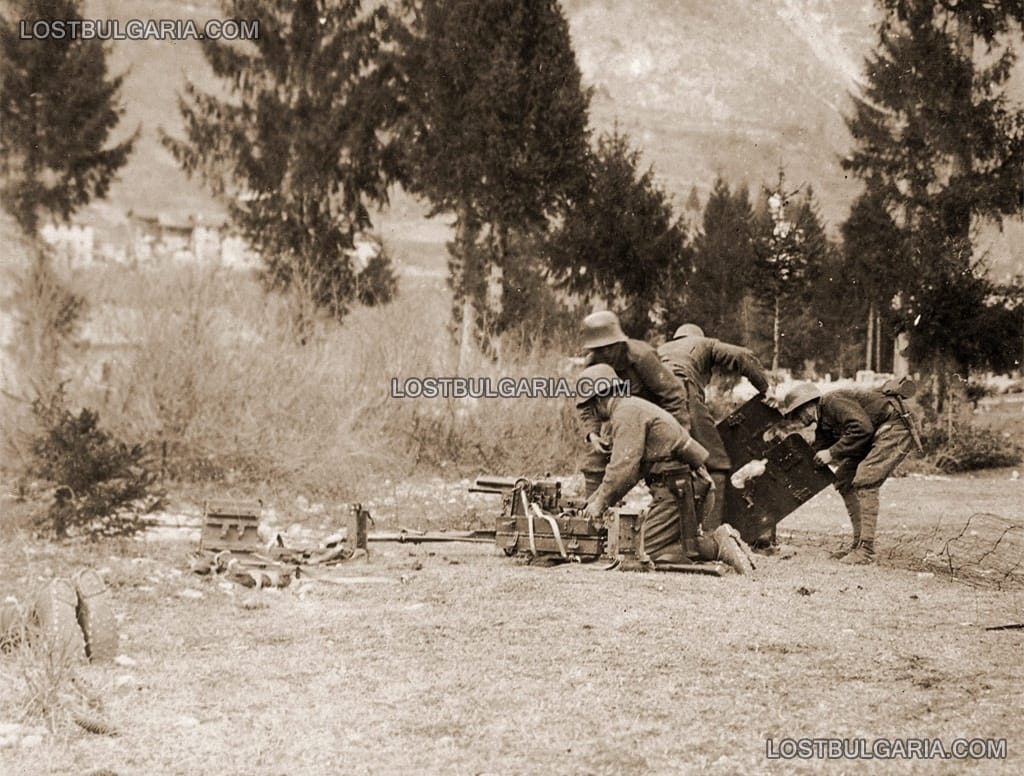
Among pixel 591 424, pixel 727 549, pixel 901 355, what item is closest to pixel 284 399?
pixel 591 424

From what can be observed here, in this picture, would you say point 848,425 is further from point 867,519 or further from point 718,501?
point 718,501

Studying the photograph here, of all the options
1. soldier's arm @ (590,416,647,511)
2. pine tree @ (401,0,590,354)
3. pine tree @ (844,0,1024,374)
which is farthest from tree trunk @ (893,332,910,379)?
soldier's arm @ (590,416,647,511)

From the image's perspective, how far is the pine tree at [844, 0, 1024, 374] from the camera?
21719mm

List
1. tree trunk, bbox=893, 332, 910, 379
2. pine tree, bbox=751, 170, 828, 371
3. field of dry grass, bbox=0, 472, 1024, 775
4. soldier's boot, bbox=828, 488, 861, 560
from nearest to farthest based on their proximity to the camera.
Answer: field of dry grass, bbox=0, 472, 1024, 775, soldier's boot, bbox=828, 488, 861, 560, tree trunk, bbox=893, 332, 910, 379, pine tree, bbox=751, 170, 828, 371

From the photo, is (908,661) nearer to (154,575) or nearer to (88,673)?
(88,673)

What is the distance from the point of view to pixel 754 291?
24797mm

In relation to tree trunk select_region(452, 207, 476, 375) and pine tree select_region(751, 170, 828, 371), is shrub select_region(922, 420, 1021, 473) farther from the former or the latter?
tree trunk select_region(452, 207, 476, 375)

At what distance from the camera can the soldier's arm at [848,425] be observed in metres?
10.8

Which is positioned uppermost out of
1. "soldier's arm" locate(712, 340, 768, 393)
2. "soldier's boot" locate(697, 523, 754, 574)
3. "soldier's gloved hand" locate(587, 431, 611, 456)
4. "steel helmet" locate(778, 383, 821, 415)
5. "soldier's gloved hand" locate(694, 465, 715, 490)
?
"soldier's arm" locate(712, 340, 768, 393)

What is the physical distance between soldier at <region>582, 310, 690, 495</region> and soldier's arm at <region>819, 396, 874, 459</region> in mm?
1387

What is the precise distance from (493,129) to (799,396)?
13062mm

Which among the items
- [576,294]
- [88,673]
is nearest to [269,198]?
[576,294]

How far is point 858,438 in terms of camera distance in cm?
1084

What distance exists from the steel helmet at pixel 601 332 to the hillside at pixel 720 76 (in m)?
13.6
